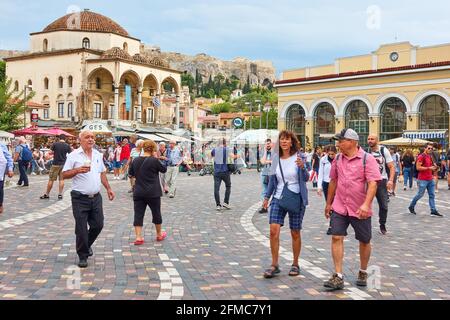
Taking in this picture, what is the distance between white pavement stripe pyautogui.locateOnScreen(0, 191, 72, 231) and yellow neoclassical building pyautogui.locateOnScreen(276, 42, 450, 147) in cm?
3140

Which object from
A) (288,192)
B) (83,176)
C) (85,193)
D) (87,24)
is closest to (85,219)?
(85,193)

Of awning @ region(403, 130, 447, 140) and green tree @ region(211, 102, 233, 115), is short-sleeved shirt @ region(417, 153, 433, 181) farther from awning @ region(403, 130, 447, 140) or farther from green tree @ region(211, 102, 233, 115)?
green tree @ region(211, 102, 233, 115)

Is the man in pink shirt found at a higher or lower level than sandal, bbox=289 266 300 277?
higher

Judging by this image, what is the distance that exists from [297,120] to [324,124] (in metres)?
3.25

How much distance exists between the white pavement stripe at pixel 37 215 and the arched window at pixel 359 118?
3391cm

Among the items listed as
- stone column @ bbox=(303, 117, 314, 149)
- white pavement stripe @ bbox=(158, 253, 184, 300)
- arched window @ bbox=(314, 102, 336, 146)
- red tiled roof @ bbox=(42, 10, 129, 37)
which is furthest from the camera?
red tiled roof @ bbox=(42, 10, 129, 37)

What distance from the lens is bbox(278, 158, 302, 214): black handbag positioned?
7.12 meters

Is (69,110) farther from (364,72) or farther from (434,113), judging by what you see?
(434,113)

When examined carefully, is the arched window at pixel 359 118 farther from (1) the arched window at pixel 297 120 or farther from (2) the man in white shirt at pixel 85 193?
(2) the man in white shirt at pixel 85 193

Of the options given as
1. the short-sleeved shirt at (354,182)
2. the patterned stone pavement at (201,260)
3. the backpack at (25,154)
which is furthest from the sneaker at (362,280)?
the backpack at (25,154)

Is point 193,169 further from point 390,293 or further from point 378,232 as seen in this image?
point 390,293

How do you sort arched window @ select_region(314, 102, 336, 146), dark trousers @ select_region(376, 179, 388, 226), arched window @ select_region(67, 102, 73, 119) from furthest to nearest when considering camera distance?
1. arched window @ select_region(67, 102, 73, 119)
2. arched window @ select_region(314, 102, 336, 146)
3. dark trousers @ select_region(376, 179, 388, 226)

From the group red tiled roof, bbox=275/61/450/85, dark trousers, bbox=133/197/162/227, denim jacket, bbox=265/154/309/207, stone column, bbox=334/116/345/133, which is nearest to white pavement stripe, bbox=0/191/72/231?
dark trousers, bbox=133/197/162/227
